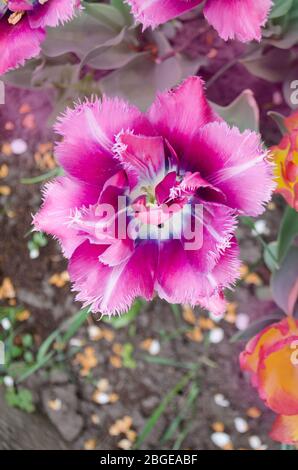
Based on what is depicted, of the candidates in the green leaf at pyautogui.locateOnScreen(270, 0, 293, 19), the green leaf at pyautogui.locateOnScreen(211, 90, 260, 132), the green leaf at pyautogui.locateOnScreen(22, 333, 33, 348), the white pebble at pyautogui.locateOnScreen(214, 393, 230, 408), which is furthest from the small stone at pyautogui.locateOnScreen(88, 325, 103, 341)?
the green leaf at pyautogui.locateOnScreen(270, 0, 293, 19)

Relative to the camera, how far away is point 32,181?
99cm

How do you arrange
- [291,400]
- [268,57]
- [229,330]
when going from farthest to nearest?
[229,330] → [268,57] → [291,400]

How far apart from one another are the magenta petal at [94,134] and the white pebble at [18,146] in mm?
460

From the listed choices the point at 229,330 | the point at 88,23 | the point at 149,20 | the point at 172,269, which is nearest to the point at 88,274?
the point at 172,269

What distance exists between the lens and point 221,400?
3.21 feet

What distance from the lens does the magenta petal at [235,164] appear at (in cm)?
53

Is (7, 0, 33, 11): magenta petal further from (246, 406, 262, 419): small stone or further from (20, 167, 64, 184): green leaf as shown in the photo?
(246, 406, 262, 419): small stone

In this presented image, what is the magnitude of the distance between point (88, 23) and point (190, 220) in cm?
34

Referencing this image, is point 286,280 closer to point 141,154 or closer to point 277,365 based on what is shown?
point 277,365

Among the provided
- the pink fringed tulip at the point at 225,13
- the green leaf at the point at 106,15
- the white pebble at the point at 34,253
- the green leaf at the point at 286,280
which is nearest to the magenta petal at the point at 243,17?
the pink fringed tulip at the point at 225,13

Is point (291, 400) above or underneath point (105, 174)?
underneath
